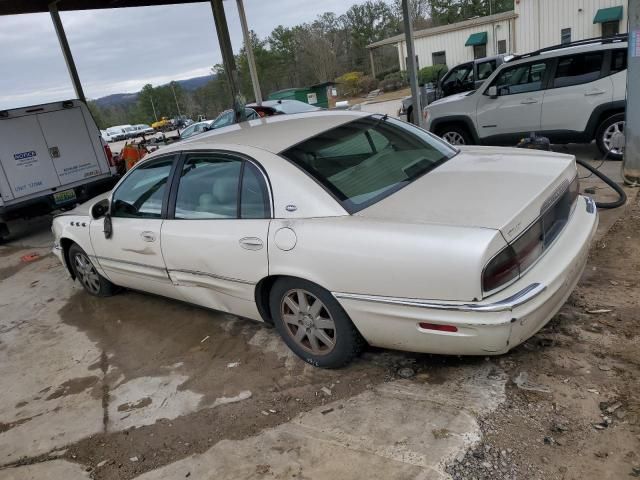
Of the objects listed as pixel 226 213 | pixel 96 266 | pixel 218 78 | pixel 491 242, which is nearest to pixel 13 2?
pixel 96 266

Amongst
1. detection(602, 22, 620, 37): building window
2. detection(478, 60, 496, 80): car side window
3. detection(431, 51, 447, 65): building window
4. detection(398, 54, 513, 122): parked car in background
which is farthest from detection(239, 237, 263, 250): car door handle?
detection(431, 51, 447, 65): building window

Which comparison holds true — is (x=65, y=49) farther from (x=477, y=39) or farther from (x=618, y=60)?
(x=477, y=39)

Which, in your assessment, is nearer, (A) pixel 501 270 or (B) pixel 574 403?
(A) pixel 501 270

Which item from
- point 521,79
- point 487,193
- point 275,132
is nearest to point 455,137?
point 521,79

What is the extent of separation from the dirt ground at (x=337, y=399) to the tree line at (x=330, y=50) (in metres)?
37.3

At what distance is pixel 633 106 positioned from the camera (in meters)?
5.82

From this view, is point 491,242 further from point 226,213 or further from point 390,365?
point 226,213

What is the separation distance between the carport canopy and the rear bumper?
7.93 m

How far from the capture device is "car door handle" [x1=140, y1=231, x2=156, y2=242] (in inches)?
157

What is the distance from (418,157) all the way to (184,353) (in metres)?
2.29

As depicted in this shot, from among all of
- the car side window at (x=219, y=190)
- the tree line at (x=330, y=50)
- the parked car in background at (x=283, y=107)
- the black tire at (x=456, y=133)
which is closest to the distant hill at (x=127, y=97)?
the tree line at (x=330, y=50)

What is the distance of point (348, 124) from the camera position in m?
3.79

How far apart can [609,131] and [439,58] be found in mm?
27074

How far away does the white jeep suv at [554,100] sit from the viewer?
7285 mm
